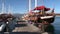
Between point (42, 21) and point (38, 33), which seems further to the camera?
point (42, 21)

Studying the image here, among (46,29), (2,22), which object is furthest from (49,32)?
(2,22)

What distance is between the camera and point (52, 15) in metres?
34.1

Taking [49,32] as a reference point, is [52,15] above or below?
above

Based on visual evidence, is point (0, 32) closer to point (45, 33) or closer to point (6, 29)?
point (6, 29)

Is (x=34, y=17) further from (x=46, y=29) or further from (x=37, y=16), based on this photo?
(x=46, y=29)

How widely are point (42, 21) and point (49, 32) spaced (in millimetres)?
2917

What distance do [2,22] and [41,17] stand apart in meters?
8.37

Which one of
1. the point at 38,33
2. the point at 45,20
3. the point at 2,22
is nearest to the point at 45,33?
the point at 38,33

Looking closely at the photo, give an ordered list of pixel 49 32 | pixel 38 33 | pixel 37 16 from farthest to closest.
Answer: pixel 37 16, pixel 49 32, pixel 38 33

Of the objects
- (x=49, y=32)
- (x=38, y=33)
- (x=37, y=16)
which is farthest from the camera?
(x=37, y=16)

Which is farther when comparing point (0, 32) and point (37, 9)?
point (37, 9)

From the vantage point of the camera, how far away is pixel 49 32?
33.4m

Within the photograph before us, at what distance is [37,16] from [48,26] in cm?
345

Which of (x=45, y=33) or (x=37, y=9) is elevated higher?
(x=37, y=9)
